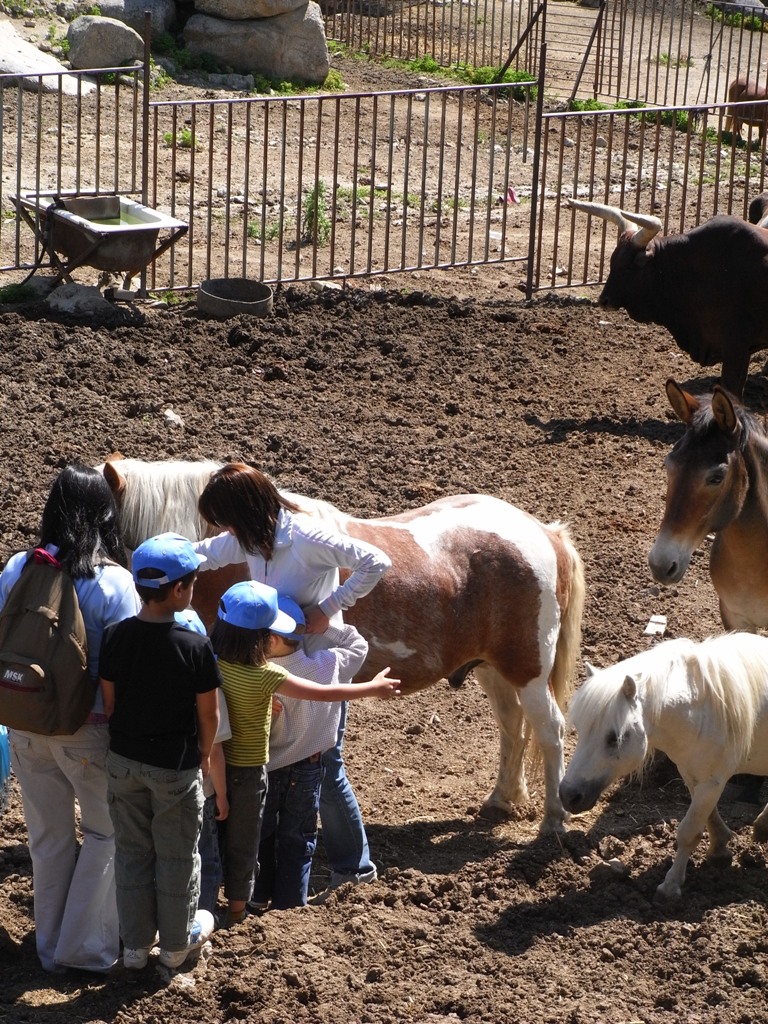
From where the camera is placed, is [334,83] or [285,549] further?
[334,83]

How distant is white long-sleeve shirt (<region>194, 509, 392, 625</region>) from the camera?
4.23 meters

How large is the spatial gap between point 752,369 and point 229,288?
468cm

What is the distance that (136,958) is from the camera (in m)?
3.81

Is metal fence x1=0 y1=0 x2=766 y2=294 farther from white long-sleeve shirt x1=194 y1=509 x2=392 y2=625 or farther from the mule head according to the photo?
white long-sleeve shirt x1=194 y1=509 x2=392 y2=625

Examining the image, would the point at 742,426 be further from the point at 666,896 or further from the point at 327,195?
the point at 327,195

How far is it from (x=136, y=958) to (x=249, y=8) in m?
16.6

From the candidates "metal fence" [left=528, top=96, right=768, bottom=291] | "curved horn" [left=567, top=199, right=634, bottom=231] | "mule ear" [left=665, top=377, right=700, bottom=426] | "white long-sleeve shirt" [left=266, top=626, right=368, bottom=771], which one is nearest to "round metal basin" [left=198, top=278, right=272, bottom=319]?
"metal fence" [left=528, top=96, right=768, bottom=291]

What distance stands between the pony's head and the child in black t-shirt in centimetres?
132

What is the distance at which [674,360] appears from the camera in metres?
10.8

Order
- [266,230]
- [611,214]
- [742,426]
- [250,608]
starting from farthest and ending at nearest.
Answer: [266,230]
[611,214]
[742,426]
[250,608]

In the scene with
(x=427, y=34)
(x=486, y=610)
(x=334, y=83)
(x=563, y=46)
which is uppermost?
(x=427, y=34)

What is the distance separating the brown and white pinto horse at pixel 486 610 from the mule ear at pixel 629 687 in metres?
0.91

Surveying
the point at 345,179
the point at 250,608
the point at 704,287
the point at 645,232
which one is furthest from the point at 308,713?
the point at 345,179

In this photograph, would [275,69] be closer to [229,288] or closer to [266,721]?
[229,288]
